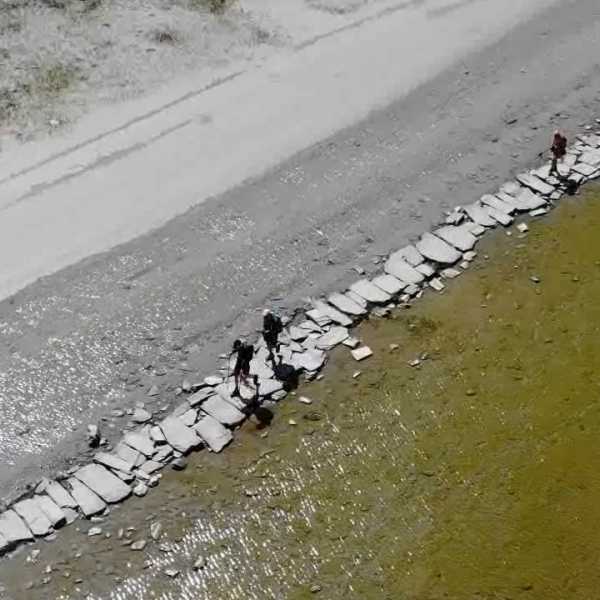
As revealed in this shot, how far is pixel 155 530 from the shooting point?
554 inches

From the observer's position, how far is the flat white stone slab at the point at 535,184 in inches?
797

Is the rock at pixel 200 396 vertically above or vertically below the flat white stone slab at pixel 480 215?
below

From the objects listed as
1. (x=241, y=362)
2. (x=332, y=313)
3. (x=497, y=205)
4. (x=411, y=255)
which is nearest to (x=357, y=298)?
(x=332, y=313)

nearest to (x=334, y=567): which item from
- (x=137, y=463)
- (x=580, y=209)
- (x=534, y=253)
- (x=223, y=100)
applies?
(x=137, y=463)

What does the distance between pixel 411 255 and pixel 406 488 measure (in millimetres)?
5600

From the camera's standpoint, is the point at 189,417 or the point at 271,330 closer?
the point at 189,417

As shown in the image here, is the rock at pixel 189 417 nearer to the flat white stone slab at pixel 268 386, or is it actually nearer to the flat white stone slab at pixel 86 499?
the flat white stone slab at pixel 268 386

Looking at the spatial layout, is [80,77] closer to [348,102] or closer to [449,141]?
[348,102]

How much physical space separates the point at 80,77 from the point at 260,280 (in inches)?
318

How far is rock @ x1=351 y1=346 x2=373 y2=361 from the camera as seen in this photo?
16750 mm

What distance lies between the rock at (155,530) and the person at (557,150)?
12.5m

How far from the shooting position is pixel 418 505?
1463cm

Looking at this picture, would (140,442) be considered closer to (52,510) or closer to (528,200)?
(52,510)

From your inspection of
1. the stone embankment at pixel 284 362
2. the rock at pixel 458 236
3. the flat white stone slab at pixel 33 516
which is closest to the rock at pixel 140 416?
the stone embankment at pixel 284 362
